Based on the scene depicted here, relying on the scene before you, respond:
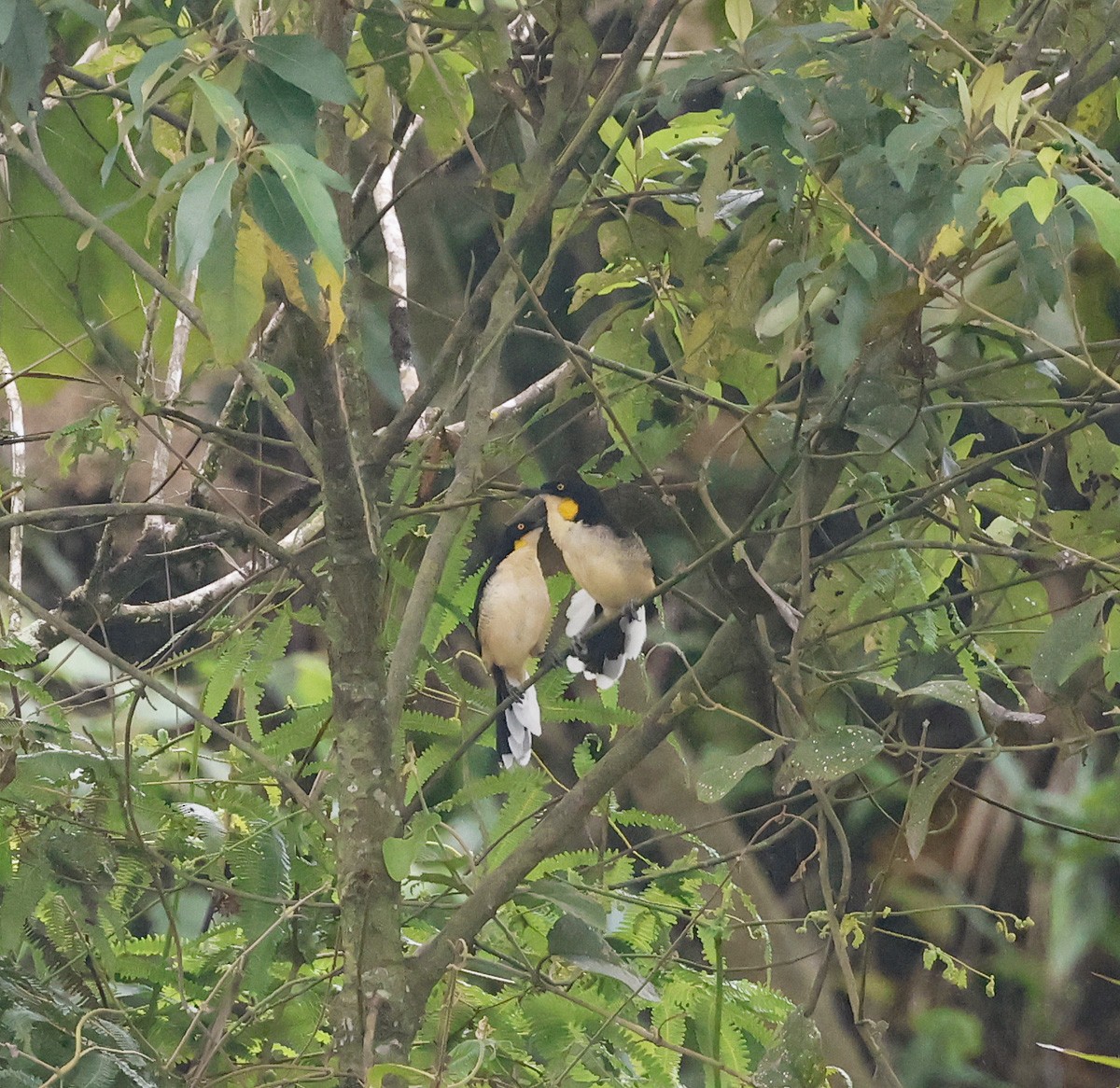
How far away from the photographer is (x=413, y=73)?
3.76 ft

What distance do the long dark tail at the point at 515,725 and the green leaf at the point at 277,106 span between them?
92cm

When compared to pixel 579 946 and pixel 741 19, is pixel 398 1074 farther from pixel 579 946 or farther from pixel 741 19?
pixel 741 19

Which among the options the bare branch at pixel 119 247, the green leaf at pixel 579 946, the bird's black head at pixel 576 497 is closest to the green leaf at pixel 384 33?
the bare branch at pixel 119 247

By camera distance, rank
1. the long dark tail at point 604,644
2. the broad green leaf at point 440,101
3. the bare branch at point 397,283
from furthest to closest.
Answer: the bare branch at point 397,283
the long dark tail at point 604,644
the broad green leaf at point 440,101

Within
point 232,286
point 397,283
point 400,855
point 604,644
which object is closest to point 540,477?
point 604,644

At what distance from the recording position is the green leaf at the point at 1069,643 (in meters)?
0.89

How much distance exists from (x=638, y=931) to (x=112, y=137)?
116 cm

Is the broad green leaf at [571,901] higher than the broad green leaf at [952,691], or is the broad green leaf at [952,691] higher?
the broad green leaf at [952,691]

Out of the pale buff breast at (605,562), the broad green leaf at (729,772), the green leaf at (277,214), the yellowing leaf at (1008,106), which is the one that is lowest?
the pale buff breast at (605,562)

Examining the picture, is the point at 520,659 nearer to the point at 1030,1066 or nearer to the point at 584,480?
the point at 584,480

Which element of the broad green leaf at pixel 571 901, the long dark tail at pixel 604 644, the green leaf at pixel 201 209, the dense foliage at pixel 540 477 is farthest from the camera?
the long dark tail at pixel 604 644

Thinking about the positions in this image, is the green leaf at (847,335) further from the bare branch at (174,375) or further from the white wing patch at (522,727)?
the bare branch at (174,375)

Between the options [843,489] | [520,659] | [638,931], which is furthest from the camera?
[520,659]

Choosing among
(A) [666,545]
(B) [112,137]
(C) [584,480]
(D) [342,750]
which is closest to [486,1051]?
(D) [342,750]
